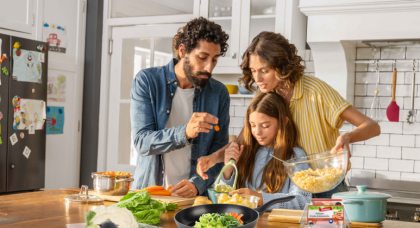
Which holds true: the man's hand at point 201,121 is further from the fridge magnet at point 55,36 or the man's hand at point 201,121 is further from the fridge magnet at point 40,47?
the fridge magnet at point 55,36

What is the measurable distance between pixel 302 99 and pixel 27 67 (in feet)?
7.48

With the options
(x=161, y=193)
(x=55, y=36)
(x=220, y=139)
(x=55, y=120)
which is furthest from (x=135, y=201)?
(x=55, y=36)

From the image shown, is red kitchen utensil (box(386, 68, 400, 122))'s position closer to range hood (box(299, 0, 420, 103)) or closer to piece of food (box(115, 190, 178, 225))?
range hood (box(299, 0, 420, 103))

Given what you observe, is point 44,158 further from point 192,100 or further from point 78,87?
point 192,100

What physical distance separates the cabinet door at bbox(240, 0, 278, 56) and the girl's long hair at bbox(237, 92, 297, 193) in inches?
55.5

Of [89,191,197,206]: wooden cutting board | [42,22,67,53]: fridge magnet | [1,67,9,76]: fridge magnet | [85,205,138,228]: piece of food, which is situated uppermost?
[42,22,67,53]: fridge magnet

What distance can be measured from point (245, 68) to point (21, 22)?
7.46ft

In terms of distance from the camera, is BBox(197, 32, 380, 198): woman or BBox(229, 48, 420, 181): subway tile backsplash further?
BBox(229, 48, 420, 181): subway tile backsplash

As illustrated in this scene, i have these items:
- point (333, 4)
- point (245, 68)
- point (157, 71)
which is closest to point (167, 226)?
point (245, 68)

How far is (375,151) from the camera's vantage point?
3225 mm

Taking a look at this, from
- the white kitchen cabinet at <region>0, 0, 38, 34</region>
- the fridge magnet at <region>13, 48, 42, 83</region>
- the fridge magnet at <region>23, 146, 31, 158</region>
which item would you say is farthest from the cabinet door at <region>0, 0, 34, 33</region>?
the fridge magnet at <region>23, 146, 31, 158</region>

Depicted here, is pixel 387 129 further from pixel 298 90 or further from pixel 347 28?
pixel 298 90

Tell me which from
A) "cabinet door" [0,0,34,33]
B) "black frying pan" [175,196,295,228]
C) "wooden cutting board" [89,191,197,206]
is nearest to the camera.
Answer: "black frying pan" [175,196,295,228]

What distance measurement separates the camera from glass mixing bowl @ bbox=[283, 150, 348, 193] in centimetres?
131
